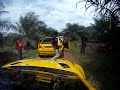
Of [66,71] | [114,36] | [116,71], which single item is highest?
[114,36]

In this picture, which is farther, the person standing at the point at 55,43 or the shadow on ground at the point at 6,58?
the shadow on ground at the point at 6,58

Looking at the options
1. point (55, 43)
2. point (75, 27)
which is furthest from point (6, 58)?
point (75, 27)

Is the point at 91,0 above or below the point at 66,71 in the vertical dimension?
above

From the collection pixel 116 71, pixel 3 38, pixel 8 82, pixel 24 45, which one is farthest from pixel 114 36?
pixel 24 45

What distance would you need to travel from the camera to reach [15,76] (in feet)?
21.1

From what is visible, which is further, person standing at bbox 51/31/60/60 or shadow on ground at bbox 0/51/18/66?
shadow on ground at bbox 0/51/18/66

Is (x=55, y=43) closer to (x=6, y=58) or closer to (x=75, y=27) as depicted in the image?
(x=6, y=58)

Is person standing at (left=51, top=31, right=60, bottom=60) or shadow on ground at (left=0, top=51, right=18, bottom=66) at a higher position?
person standing at (left=51, top=31, right=60, bottom=60)

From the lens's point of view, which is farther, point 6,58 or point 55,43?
point 6,58

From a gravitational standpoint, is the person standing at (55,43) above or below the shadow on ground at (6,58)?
above

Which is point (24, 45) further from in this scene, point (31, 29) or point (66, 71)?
point (66, 71)

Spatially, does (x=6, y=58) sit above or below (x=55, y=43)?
below

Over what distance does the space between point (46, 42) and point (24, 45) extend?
13.1 metres

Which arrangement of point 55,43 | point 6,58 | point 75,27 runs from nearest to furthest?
1. point 55,43
2. point 6,58
3. point 75,27
